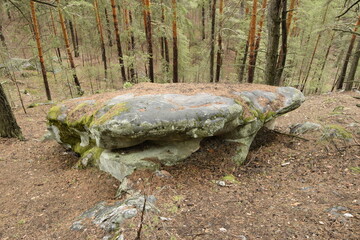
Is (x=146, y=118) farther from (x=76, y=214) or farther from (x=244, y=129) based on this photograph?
(x=244, y=129)

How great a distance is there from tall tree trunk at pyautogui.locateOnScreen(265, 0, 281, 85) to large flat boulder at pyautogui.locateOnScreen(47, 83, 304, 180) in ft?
3.32

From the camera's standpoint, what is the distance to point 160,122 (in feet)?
13.4

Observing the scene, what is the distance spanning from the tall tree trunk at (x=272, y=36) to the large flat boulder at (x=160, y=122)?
3.32ft

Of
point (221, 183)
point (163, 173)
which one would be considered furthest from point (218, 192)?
point (163, 173)

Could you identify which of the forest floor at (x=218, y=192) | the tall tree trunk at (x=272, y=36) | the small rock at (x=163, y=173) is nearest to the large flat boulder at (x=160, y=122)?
the small rock at (x=163, y=173)

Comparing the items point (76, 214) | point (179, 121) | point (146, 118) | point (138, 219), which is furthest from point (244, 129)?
point (76, 214)

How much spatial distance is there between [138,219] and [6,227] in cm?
263

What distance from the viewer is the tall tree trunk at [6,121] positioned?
679 cm

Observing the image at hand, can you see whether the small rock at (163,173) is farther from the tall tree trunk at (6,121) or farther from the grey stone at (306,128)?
the tall tree trunk at (6,121)

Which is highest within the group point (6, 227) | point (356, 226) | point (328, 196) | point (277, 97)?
point (277, 97)

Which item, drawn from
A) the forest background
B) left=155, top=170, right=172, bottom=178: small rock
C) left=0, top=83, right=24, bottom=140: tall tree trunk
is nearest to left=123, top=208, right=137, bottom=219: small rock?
left=155, top=170, right=172, bottom=178: small rock

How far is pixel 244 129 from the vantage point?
5.42 m

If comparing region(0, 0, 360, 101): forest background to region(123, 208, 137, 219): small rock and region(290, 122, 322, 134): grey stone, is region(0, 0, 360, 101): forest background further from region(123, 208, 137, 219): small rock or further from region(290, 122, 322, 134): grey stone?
region(123, 208, 137, 219): small rock

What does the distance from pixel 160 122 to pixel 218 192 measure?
71.5 inches
